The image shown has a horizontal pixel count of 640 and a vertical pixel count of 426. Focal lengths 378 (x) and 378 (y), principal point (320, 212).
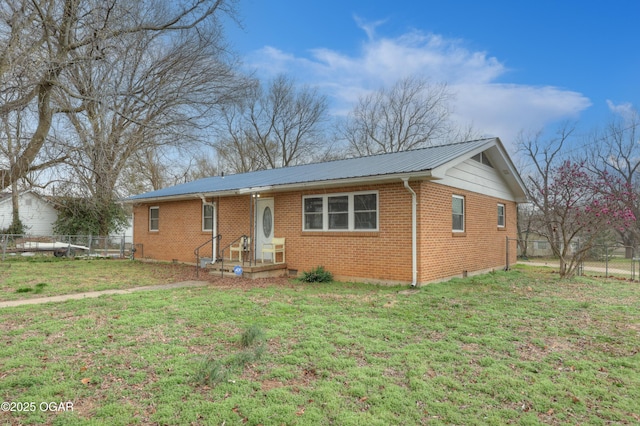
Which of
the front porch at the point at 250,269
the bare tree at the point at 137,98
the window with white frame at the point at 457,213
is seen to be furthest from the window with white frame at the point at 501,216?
the bare tree at the point at 137,98

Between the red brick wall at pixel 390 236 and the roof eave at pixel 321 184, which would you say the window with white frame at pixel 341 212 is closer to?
the red brick wall at pixel 390 236

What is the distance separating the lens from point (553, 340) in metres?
5.29

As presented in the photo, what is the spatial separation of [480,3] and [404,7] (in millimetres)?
2656

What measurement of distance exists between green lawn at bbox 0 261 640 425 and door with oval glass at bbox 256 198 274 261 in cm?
502

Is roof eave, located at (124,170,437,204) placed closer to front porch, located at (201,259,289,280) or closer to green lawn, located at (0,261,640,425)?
front porch, located at (201,259,289,280)

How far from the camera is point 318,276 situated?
34.1 feet

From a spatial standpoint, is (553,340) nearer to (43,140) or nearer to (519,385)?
(519,385)

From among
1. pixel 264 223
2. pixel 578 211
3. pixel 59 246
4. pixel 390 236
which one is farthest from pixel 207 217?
pixel 578 211

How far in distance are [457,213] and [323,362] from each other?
27.8 feet

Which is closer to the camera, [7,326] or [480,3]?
[7,326]

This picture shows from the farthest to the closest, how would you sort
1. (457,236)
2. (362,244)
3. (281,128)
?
(281,128) < (457,236) < (362,244)

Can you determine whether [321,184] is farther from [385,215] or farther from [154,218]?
[154,218]

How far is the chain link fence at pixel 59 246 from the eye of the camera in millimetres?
19919

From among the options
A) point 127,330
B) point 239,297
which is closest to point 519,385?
point 127,330
